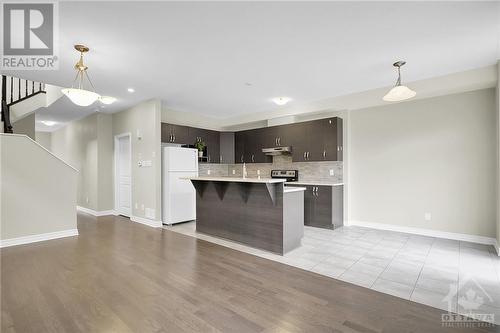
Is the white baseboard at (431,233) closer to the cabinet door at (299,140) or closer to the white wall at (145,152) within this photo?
the cabinet door at (299,140)

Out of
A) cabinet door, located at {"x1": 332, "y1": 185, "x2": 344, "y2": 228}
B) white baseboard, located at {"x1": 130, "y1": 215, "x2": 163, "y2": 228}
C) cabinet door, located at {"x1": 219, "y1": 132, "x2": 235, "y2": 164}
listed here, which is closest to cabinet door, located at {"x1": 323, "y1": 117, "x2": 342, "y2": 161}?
cabinet door, located at {"x1": 332, "y1": 185, "x2": 344, "y2": 228}

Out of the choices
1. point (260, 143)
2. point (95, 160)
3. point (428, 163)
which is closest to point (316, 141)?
point (260, 143)

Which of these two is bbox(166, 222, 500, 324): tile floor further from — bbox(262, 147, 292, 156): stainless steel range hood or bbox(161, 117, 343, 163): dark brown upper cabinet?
bbox(262, 147, 292, 156): stainless steel range hood

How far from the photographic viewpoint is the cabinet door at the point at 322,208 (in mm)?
4875

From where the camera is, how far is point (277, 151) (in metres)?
5.93

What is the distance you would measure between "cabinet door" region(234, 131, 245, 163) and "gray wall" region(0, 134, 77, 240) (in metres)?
3.83

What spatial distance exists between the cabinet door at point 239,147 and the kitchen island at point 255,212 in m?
2.38

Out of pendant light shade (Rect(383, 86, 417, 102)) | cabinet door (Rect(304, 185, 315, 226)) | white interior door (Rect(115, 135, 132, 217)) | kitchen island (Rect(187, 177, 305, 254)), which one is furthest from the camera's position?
white interior door (Rect(115, 135, 132, 217))

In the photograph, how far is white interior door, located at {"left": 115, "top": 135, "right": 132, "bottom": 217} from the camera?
637cm

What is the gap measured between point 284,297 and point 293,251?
135cm

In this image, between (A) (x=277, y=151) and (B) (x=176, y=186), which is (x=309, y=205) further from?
(B) (x=176, y=186)

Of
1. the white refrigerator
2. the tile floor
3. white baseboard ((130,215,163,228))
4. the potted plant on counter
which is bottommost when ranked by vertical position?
the tile floor

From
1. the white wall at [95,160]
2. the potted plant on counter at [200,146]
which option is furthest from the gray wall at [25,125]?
the potted plant on counter at [200,146]

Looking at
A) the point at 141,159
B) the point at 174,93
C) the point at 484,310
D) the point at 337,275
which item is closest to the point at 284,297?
the point at 337,275
